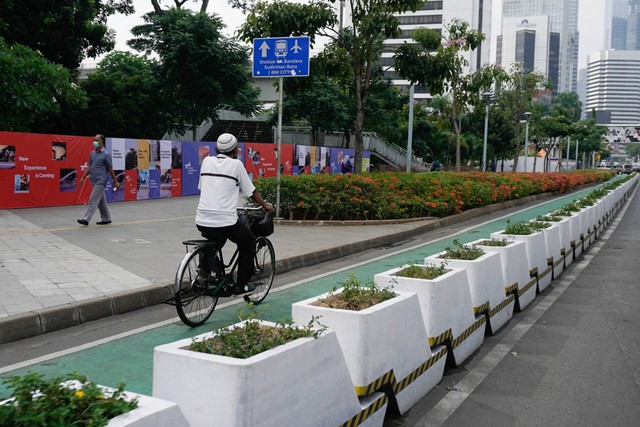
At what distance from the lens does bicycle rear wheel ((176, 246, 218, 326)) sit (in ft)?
20.3

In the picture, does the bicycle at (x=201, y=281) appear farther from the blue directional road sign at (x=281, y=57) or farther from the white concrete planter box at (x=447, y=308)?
the blue directional road sign at (x=281, y=57)

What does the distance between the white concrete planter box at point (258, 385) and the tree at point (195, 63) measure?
88.8ft

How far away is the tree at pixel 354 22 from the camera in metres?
16.3

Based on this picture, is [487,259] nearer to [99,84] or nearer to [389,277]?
[389,277]

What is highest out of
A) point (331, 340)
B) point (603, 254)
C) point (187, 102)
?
point (187, 102)

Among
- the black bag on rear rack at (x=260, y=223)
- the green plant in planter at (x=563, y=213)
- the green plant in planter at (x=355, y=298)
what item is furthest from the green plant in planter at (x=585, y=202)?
the green plant in planter at (x=355, y=298)

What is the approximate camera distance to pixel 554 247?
10.1 m

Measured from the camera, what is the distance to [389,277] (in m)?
5.44

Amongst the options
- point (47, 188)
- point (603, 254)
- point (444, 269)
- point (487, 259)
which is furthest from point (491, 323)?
point (47, 188)

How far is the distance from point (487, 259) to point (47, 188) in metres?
14.0

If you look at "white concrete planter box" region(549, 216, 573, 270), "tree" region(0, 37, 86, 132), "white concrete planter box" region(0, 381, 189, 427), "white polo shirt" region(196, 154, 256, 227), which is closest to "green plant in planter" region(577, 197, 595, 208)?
"white concrete planter box" region(549, 216, 573, 270)

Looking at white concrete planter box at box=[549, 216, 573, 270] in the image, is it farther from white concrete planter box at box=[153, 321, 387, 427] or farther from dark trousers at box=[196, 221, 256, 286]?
white concrete planter box at box=[153, 321, 387, 427]

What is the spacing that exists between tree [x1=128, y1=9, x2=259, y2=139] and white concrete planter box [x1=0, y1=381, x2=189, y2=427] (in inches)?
1093

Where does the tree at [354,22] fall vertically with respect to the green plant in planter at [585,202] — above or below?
above
